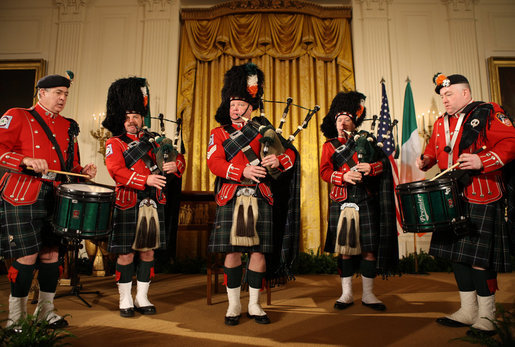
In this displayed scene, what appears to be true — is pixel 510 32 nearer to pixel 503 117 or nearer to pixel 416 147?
pixel 416 147

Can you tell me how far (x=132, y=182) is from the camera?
2.64m

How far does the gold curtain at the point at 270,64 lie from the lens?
19.4 ft

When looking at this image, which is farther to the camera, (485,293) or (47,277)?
(47,277)

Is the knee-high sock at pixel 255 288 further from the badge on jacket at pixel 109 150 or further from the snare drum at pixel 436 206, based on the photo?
the badge on jacket at pixel 109 150

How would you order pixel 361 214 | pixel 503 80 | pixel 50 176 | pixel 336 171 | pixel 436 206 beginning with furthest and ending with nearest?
pixel 503 80, pixel 336 171, pixel 361 214, pixel 50 176, pixel 436 206

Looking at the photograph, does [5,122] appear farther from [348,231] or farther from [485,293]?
[485,293]

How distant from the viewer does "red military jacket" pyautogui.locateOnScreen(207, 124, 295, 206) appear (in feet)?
8.10

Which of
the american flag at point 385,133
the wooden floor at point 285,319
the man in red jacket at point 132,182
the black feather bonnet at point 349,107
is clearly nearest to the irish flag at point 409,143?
the american flag at point 385,133

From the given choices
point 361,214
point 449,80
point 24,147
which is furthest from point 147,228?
point 449,80

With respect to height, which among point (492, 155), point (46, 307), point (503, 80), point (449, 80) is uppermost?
point (503, 80)

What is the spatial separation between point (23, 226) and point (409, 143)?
491 cm

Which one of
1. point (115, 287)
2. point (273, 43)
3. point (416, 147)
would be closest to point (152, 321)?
point (115, 287)

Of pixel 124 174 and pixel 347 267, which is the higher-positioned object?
pixel 124 174

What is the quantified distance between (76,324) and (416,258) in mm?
4012
